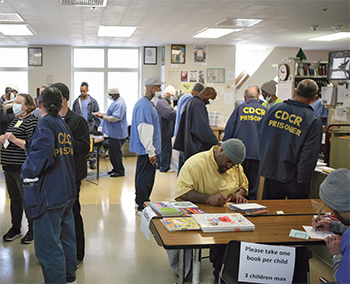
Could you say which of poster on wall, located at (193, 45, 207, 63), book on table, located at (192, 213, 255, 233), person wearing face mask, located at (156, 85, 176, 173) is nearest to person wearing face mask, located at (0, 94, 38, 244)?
book on table, located at (192, 213, 255, 233)

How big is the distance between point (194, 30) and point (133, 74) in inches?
151

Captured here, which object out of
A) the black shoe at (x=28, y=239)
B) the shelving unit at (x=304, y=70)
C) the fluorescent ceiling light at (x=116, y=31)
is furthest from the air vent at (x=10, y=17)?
the shelving unit at (x=304, y=70)

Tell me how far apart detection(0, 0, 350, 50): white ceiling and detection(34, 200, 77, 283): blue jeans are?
3.85 m

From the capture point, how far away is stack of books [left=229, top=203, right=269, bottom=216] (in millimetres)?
2500

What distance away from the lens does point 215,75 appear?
33.1 ft

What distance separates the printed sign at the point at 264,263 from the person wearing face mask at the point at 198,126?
2639mm

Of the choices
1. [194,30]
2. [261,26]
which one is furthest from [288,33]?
[194,30]

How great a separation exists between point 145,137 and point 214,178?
180 centimetres

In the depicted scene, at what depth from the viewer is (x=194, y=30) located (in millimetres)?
7805

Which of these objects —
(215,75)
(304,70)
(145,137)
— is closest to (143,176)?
(145,137)

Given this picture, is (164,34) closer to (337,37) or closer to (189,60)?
(189,60)

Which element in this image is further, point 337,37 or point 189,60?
point 189,60

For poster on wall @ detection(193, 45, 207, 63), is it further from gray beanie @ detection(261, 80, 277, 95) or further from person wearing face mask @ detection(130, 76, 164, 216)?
person wearing face mask @ detection(130, 76, 164, 216)

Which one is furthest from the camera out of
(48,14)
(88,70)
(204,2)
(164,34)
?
(88,70)
